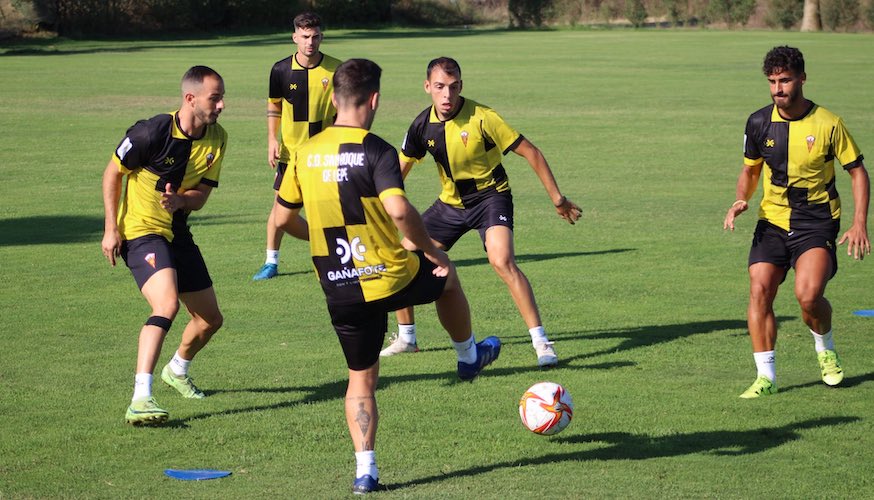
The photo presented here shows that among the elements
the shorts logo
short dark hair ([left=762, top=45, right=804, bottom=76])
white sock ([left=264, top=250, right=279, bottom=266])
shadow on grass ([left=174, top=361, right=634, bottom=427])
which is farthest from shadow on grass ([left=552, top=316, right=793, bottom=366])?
white sock ([left=264, top=250, right=279, bottom=266])

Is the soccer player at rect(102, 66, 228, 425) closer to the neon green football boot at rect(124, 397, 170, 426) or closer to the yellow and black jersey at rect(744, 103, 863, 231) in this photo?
the neon green football boot at rect(124, 397, 170, 426)

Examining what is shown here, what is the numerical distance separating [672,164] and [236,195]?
8.32m

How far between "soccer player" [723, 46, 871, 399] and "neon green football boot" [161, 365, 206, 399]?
387 centimetres

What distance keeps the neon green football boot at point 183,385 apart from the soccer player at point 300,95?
425 cm


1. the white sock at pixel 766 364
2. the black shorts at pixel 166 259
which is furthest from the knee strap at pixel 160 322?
the white sock at pixel 766 364

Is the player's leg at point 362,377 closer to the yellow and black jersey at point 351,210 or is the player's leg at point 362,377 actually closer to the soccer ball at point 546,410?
the yellow and black jersey at point 351,210

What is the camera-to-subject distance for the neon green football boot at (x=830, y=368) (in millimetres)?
8477

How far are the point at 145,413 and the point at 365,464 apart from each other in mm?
1828

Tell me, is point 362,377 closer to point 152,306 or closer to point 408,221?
point 408,221

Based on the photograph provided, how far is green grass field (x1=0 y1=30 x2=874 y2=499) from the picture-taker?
670cm

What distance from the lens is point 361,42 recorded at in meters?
63.8

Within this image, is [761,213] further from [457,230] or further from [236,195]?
[236,195]

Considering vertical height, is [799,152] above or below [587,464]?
above

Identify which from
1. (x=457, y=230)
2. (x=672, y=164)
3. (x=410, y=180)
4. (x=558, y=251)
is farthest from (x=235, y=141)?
(x=457, y=230)
